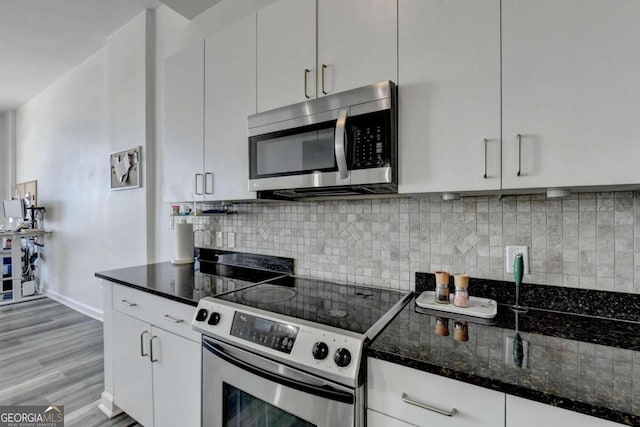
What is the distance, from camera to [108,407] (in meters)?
1.91

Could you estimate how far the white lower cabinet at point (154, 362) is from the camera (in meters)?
1.41

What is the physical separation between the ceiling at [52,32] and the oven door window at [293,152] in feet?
6.92

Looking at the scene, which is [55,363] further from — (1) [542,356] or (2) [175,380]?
(1) [542,356]

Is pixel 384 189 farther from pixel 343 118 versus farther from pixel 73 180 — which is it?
pixel 73 180

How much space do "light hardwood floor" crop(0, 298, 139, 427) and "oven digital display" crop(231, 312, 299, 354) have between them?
132cm

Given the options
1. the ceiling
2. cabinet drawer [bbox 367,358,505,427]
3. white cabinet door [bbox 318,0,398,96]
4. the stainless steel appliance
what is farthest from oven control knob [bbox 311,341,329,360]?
the ceiling

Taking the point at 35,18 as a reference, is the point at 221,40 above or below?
below

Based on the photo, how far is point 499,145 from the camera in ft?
3.29

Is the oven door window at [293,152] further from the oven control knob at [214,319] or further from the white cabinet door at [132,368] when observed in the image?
the white cabinet door at [132,368]

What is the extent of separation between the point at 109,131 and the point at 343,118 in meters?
2.96

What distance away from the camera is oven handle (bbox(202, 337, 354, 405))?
917 mm

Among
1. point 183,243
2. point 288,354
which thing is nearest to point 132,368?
point 183,243

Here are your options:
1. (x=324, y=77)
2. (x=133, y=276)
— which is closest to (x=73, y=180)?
(x=133, y=276)

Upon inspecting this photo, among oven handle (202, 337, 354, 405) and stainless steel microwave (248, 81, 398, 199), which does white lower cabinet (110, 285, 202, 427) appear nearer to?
oven handle (202, 337, 354, 405)
